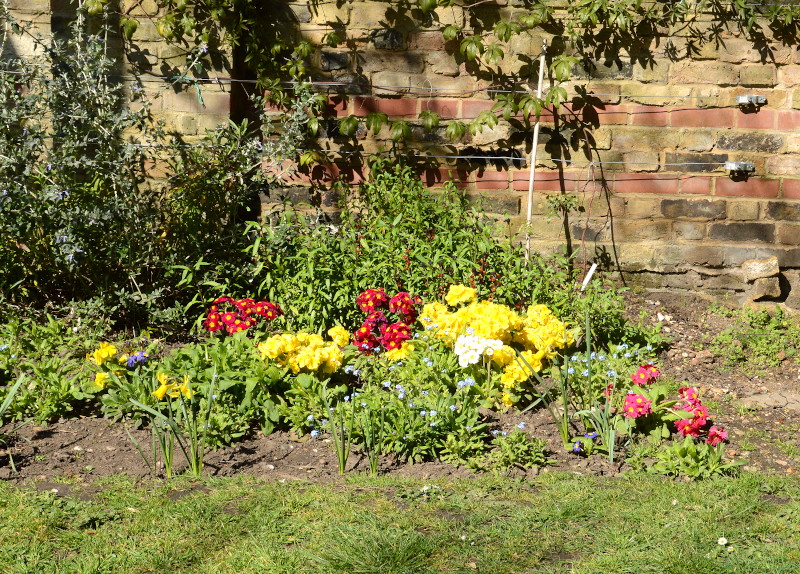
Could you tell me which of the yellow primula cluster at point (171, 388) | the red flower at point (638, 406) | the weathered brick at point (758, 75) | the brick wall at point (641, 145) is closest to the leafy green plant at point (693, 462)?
the red flower at point (638, 406)

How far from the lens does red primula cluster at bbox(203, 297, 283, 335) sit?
14.5 feet

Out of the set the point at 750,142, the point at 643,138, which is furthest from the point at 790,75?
the point at 643,138

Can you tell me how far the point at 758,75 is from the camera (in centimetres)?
567

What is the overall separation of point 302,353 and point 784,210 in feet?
11.9

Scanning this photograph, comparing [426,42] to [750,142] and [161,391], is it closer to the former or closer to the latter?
[750,142]

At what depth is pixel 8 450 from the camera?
3.63 m

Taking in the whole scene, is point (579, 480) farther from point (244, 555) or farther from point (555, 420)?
point (244, 555)

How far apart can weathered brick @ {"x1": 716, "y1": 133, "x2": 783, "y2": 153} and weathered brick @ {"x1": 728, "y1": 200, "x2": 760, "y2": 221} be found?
358 millimetres

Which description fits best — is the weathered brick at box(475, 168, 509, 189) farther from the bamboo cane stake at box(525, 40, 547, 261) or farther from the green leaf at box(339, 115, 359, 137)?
the green leaf at box(339, 115, 359, 137)

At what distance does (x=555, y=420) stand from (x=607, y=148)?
270cm

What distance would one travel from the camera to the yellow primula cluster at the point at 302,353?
3.97m

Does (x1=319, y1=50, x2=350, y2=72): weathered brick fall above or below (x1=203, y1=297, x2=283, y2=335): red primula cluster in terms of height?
above

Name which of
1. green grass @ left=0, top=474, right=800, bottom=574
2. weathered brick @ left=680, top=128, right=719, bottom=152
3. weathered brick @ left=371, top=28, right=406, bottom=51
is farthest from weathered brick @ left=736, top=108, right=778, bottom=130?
green grass @ left=0, top=474, right=800, bottom=574

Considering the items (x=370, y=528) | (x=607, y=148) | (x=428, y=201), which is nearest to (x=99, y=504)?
(x=370, y=528)
